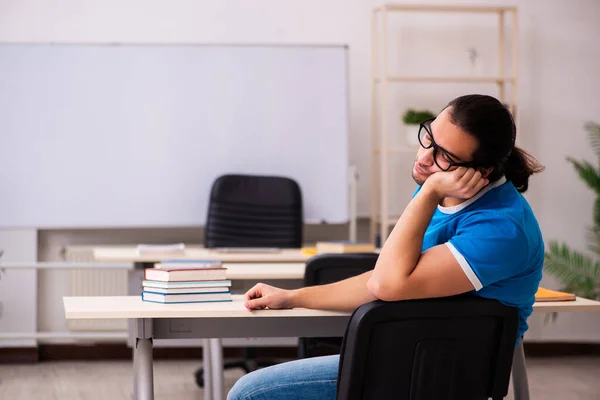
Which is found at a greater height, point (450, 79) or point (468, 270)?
point (450, 79)

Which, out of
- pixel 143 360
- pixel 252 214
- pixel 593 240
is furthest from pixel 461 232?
pixel 593 240

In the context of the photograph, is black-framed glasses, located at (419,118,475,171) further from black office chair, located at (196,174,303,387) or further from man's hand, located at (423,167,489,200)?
black office chair, located at (196,174,303,387)

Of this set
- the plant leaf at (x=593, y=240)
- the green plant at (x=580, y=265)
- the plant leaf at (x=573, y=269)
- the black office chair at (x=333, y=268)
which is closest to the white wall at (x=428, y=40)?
the plant leaf at (x=593, y=240)

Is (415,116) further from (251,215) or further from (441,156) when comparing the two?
(441,156)

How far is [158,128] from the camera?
516 cm

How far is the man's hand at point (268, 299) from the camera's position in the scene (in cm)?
203

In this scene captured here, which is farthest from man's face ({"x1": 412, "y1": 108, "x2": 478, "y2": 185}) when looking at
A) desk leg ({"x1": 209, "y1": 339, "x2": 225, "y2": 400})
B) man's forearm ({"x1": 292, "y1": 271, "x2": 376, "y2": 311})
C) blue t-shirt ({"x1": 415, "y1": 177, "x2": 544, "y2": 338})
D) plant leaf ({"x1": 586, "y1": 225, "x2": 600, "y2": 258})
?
plant leaf ({"x1": 586, "y1": 225, "x2": 600, "y2": 258})

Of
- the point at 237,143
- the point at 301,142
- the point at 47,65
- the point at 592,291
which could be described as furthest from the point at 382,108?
the point at 47,65

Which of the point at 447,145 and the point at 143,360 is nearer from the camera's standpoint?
the point at 447,145

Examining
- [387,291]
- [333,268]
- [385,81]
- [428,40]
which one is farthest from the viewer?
[428,40]

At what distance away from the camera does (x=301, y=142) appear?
5.24 metres

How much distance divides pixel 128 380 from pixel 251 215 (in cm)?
118

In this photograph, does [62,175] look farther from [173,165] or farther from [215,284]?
[215,284]

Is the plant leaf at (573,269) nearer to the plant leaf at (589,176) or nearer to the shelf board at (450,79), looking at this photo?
the plant leaf at (589,176)
